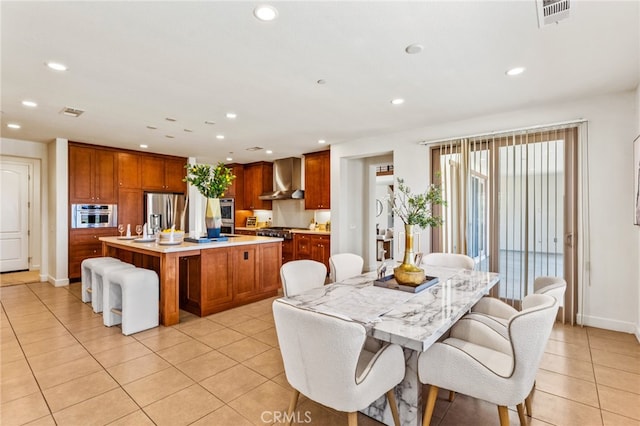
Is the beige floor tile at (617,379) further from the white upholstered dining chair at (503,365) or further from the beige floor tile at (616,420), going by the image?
the white upholstered dining chair at (503,365)

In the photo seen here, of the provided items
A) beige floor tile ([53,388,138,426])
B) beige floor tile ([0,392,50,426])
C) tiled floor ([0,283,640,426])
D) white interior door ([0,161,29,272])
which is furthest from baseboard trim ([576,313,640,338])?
white interior door ([0,161,29,272])

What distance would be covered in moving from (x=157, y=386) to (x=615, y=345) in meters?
4.20

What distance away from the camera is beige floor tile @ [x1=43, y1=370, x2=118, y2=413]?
2113mm

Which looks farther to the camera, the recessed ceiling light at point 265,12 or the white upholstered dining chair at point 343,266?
the white upholstered dining chair at point 343,266

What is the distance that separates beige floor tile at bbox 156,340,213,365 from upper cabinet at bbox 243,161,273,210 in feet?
16.7

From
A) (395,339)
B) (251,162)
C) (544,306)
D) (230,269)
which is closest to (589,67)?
(544,306)

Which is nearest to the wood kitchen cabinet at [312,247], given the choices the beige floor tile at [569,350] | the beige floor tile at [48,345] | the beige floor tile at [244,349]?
the beige floor tile at [244,349]

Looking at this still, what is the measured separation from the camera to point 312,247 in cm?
634

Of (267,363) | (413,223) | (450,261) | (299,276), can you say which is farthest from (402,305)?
(450,261)

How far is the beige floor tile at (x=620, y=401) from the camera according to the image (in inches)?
79.0

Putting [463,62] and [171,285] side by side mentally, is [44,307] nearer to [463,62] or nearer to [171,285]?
[171,285]

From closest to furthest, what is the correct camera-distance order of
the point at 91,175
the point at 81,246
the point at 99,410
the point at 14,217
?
the point at 99,410, the point at 81,246, the point at 91,175, the point at 14,217

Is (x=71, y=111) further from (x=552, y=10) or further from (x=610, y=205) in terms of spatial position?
(x=610, y=205)

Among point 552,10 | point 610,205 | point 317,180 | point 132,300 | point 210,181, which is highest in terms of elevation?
point 552,10
